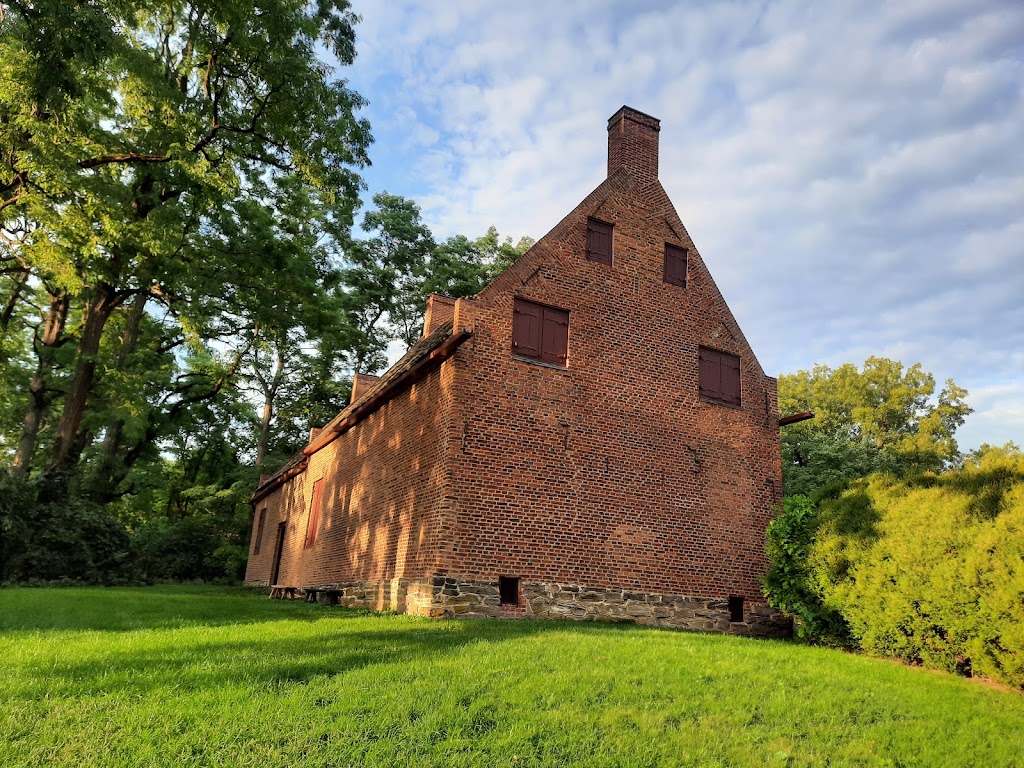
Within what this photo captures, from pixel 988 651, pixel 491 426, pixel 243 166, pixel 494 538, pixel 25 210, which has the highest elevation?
pixel 243 166

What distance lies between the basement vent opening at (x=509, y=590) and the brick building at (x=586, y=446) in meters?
0.02

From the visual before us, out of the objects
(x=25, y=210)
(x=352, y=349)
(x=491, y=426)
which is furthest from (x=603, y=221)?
(x=352, y=349)

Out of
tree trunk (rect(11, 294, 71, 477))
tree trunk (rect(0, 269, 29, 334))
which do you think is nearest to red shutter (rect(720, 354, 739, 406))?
tree trunk (rect(11, 294, 71, 477))

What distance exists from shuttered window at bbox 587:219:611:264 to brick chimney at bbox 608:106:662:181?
1967mm

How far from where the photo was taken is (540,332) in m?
13.2

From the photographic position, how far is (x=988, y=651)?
7.95 metres

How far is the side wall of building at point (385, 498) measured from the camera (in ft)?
39.2

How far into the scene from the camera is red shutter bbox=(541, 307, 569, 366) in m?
13.2

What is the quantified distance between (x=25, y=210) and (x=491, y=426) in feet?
41.1

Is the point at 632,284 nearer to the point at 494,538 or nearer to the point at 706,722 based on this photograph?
the point at 494,538

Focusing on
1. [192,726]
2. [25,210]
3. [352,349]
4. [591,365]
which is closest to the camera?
[192,726]

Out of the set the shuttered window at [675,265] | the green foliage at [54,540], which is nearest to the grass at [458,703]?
the shuttered window at [675,265]

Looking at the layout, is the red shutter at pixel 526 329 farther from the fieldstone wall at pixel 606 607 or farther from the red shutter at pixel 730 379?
the red shutter at pixel 730 379

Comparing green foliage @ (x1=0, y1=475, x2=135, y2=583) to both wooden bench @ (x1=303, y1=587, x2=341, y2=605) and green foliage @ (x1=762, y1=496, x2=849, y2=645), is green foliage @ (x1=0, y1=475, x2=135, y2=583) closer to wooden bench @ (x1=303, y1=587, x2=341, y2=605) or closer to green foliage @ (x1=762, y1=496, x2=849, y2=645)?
wooden bench @ (x1=303, y1=587, x2=341, y2=605)
